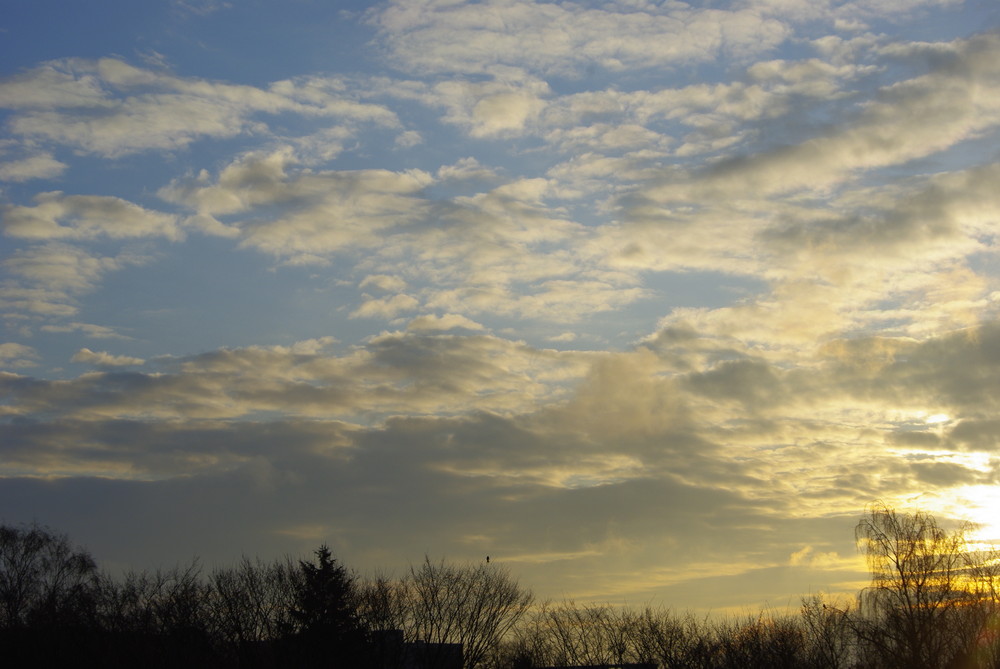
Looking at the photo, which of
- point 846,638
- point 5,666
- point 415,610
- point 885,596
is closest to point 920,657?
point 885,596

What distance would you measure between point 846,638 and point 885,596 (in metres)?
16.1

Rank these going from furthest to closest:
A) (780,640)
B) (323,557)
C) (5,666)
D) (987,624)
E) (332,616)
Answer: (780,640)
(323,557)
(332,616)
(987,624)
(5,666)

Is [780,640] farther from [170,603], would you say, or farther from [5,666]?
[5,666]

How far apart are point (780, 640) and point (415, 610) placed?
96.0 ft

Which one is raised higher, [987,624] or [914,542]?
[914,542]

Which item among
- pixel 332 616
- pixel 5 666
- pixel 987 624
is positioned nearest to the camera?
pixel 5 666

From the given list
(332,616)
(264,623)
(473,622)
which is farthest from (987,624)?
(264,623)

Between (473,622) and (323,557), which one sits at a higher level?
(323,557)

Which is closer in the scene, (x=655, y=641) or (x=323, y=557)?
(x=323, y=557)

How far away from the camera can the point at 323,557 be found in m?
66.4

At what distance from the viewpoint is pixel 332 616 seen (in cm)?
6194

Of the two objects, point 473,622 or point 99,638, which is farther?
point 473,622

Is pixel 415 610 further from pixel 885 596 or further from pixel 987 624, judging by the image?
pixel 987 624

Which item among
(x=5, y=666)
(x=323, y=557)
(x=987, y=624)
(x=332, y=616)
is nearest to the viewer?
(x=5, y=666)
